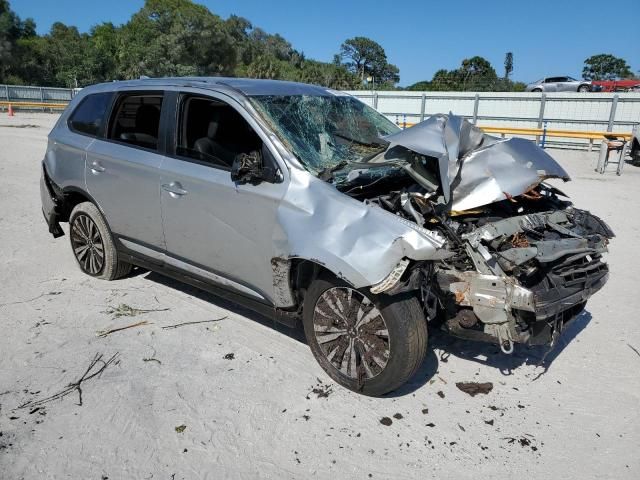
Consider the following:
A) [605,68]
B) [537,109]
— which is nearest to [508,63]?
Result: [605,68]

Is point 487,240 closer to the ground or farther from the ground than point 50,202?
farther from the ground

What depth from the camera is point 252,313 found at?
439 centimetres

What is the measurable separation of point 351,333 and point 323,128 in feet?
5.52

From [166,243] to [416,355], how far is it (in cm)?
227

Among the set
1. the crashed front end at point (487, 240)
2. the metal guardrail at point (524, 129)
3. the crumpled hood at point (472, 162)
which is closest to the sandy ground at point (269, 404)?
the crashed front end at point (487, 240)

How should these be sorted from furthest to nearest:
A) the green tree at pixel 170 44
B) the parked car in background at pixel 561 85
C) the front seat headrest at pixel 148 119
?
the green tree at pixel 170 44, the parked car in background at pixel 561 85, the front seat headrest at pixel 148 119

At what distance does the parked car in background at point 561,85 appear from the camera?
98.1ft

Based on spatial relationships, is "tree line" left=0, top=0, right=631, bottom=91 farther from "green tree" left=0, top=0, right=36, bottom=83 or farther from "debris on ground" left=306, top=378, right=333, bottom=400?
"debris on ground" left=306, top=378, right=333, bottom=400

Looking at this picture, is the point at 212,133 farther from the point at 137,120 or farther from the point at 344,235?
the point at 344,235

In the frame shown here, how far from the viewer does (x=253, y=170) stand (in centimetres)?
330

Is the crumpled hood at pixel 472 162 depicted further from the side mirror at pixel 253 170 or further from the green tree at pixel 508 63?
the green tree at pixel 508 63

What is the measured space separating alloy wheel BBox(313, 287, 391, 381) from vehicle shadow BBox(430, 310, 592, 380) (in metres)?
0.79

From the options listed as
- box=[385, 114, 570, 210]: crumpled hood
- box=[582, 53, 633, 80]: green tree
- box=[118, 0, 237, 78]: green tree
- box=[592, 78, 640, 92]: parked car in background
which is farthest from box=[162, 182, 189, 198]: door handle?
box=[582, 53, 633, 80]: green tree

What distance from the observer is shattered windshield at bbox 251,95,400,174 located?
3551mm
